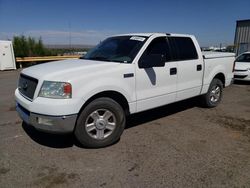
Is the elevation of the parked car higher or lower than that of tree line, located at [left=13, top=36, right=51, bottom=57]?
lower

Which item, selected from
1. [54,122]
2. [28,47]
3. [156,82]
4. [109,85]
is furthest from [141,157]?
[28,47]

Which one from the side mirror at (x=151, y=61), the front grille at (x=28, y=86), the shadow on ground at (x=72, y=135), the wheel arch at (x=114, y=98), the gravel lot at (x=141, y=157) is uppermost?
the side mirror at (x=151, y=61)

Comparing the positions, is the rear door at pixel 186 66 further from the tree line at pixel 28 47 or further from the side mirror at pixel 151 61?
the tree line at pixel 28 47

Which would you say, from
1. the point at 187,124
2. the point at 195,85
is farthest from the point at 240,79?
the point at 187,124

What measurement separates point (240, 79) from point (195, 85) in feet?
19.1

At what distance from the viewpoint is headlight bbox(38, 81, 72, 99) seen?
3174 millimetres

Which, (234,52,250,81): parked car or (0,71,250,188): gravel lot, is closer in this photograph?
(0,71,250,188): gravel lot

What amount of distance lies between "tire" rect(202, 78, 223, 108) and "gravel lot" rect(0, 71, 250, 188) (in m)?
0.85

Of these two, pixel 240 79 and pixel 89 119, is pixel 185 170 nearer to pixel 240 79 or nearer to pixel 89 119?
pixel 89 119

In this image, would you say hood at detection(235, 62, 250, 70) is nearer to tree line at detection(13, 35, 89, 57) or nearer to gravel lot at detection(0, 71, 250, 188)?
gravel lot at detection(0, 71, 250, 188)

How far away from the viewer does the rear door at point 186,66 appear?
476 centimetres

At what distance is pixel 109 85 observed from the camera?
140 inches

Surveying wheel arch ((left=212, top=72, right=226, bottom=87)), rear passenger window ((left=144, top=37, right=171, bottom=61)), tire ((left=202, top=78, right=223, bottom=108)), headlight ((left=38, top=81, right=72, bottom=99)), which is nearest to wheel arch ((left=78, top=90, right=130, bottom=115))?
headlight ((left=38, top=81, right=72, bottom=99))

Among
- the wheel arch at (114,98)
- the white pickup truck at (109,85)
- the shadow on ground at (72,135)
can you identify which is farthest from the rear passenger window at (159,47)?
the shadow on ground at (72,135)
